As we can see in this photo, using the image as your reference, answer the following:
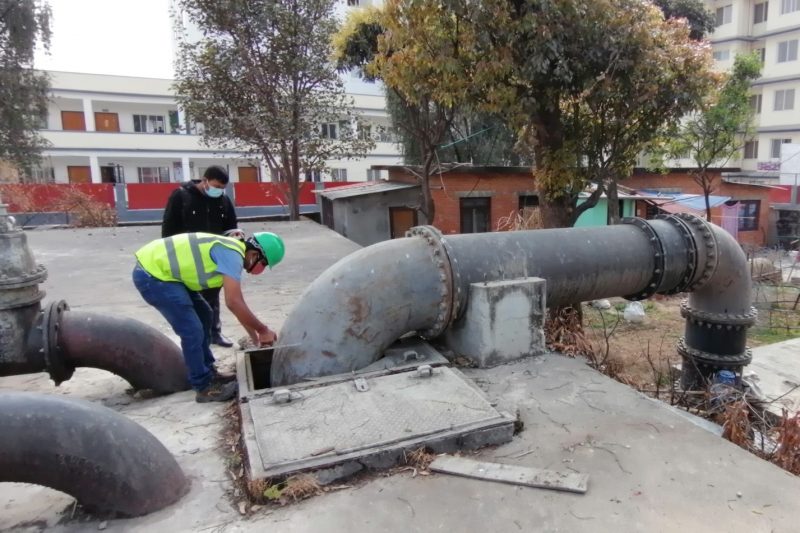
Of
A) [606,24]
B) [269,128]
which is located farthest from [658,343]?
[269,128]

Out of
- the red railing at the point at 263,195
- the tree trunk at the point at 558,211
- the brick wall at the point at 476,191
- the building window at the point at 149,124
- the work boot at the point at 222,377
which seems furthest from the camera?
the building window at the point at 149,124

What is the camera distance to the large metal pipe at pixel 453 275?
3613 millimetres

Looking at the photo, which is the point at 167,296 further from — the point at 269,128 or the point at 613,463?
the point at 269,128

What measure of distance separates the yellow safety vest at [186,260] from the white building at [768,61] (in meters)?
34.0

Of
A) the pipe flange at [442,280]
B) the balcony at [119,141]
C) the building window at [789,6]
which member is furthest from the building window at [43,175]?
the building window at [789,6]

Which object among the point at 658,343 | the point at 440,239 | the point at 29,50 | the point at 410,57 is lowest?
the point at 658,343

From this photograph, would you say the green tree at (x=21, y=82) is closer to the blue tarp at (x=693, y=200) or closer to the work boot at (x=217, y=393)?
the work boot at (x=217, y=393)

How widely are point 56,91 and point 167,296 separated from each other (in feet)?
102

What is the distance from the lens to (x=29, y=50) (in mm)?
19891

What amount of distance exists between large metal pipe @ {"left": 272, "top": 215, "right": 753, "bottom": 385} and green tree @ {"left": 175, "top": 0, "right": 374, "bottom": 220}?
500 inches

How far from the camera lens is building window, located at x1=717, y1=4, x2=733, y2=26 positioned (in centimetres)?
3209

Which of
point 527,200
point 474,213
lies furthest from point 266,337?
point 527,200

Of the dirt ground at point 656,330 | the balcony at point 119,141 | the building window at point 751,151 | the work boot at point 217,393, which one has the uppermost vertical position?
the balcony at point 119,141

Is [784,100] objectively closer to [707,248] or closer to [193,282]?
[707,248]
